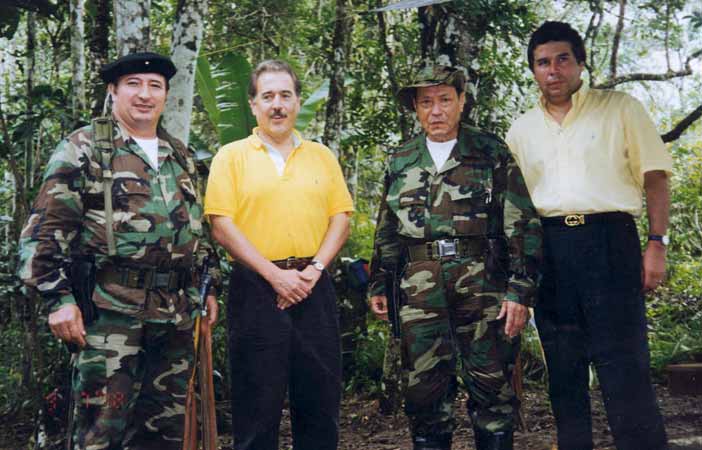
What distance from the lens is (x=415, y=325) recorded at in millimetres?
3258

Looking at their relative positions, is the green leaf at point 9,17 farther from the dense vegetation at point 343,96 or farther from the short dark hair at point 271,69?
A: the short dark hair at point 271,69

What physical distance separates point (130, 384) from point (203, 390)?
36cm

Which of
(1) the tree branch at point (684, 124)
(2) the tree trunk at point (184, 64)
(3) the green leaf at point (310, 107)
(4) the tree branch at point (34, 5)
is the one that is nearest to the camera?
(4) the tree branch at point (34, 5)

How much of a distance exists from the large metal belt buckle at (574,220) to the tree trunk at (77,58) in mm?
3584

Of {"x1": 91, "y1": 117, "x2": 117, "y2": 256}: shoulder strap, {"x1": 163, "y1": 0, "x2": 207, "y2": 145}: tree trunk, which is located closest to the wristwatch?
{"x1": 91, "y1": 117, "x2": 117, "y2": 256}: shoulder strap

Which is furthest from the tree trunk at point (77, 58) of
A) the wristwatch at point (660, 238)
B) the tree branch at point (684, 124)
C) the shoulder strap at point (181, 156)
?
the tree branch at point (684, 124)

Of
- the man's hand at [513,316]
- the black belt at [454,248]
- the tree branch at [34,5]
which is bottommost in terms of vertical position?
the man's hand at [513,316]

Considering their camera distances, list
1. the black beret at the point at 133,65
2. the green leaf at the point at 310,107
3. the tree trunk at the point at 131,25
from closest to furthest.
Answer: the black beret at the point at 133,65, the tree trunk at the point at 131,25, the green leaf at the point at 310,107

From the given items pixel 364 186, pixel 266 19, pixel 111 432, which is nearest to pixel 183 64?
pixel 111 432

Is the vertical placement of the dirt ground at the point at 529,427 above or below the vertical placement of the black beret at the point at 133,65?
below

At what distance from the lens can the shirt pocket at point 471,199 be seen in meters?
3.24

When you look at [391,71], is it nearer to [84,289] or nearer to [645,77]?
[645,77]

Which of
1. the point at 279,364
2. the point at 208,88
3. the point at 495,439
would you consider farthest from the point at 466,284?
the point at 208,88

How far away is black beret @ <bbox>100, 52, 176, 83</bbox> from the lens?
3.03m
